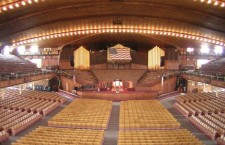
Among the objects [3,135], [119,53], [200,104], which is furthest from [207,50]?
[3,135]

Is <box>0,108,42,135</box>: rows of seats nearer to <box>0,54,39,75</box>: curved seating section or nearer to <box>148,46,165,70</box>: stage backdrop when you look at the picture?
<box>0,54,39,75</box>: curved seating section

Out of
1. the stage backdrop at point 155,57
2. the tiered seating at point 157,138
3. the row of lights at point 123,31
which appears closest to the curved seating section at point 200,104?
the tiered seating at point 157,138

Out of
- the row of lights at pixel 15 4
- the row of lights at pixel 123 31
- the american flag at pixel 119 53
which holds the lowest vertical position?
the american flag at pixel 119 53

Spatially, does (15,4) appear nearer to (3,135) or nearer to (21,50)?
(3,135)

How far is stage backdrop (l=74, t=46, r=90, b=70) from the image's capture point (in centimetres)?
2884

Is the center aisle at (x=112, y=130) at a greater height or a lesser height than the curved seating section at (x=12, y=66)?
lesser

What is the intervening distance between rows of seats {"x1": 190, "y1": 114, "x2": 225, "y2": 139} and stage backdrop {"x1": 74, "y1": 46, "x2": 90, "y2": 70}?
17.6 m

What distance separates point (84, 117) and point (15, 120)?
430 centimetres

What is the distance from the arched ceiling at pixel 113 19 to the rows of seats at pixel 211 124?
1037cm

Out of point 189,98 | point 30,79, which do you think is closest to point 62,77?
point 30,79

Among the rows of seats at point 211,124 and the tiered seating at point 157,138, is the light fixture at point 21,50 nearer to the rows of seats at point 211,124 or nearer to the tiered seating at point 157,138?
the tiered seating at point 157,138

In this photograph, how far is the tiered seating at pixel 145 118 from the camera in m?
12.8

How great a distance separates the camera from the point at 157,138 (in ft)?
34.7

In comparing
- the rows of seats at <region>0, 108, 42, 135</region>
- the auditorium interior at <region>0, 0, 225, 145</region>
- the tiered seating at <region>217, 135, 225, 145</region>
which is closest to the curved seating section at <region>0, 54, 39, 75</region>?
the auditorium interior at <region>0, 0, 225, 145</region>
